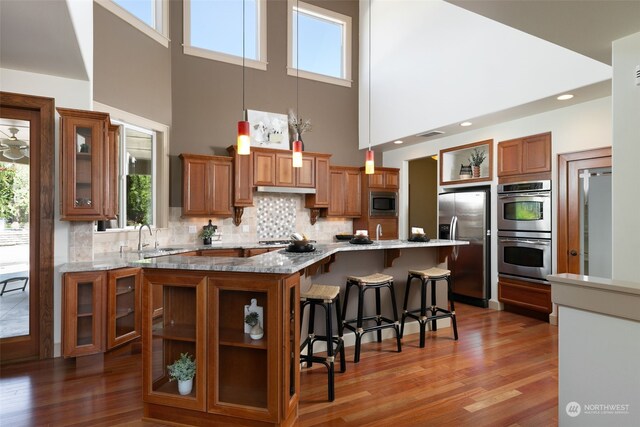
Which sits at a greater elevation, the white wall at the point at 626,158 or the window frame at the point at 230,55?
the window frame at the point at 230,55

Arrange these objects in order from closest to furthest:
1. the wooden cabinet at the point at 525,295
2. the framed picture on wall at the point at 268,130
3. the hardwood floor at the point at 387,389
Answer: the hardwood floor at the point at 387,389
the wooden cabinet at the point at 525,295
the framed picture on wall at the point at 268,130

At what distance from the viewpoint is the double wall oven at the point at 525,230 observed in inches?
178

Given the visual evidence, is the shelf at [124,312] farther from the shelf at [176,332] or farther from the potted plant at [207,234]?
the potted plant at [207,234]

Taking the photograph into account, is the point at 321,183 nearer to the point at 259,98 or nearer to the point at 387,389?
the point at 259,98

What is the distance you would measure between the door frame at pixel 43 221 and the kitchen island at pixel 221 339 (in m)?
1.72

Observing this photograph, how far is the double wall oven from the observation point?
14.9 feet

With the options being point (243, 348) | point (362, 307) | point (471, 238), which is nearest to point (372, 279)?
point (362, 307)

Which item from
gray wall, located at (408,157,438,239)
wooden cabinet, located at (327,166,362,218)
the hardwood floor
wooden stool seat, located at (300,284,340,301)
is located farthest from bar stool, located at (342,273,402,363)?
gray wall, located at (408,157,438,239)

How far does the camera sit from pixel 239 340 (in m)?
2.19

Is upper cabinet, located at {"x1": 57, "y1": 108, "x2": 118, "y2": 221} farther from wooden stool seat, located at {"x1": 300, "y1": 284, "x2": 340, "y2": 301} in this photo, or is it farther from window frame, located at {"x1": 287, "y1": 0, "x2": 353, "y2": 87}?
window frame, located at {"x1": 287, "y1": 0, "x2": 353, "y2": 87}

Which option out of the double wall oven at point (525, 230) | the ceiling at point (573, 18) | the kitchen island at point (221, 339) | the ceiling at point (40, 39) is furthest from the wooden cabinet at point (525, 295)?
the ceiling at point (40, 39)

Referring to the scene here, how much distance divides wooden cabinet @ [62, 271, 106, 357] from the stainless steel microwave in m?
4.45

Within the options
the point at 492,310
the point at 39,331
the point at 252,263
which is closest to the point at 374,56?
the point at 492,310

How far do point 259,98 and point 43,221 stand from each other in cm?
384
